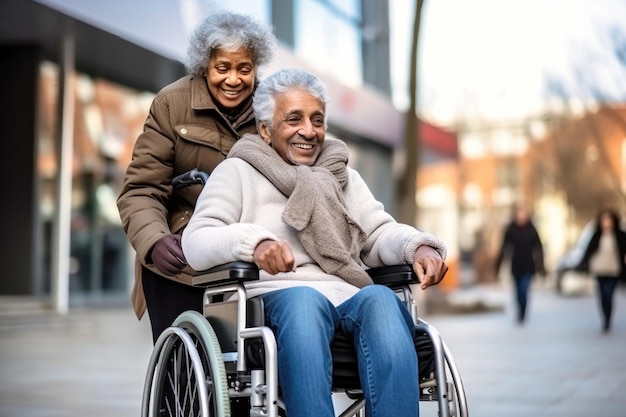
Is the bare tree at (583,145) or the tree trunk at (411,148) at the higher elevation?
the bare tree at (583,145)

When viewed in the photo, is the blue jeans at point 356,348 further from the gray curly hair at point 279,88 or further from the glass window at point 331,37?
the glass window at point 331,37

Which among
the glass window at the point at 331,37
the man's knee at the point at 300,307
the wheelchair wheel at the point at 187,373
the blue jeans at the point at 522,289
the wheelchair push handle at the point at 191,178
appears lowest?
the wheelchair wheel at the point at 187,373

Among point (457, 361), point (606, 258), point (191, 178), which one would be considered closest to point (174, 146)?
point (191, 178)

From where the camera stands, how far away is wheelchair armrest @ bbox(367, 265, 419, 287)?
12.7 ft

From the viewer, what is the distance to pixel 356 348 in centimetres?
354

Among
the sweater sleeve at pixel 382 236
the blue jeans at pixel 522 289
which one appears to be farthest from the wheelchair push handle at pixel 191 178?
the blue jeans at pixel 522 289

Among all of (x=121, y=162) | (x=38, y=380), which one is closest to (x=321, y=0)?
(x=121, y=162)

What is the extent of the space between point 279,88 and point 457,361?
24.0 feet

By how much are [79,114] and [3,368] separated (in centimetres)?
1063

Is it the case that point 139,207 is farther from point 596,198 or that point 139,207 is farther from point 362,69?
point 596,198

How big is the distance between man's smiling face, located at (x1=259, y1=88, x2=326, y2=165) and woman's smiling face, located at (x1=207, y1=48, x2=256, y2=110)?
0.34m

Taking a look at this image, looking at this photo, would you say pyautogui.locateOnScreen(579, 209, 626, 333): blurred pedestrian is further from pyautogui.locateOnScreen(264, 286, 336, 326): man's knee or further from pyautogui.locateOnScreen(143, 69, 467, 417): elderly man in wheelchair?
pyautogui.locateOnScreen(264, 286, 336, 326): man's knee

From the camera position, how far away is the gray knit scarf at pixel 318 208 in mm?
3770

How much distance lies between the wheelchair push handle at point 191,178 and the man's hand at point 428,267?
2.56 feet
